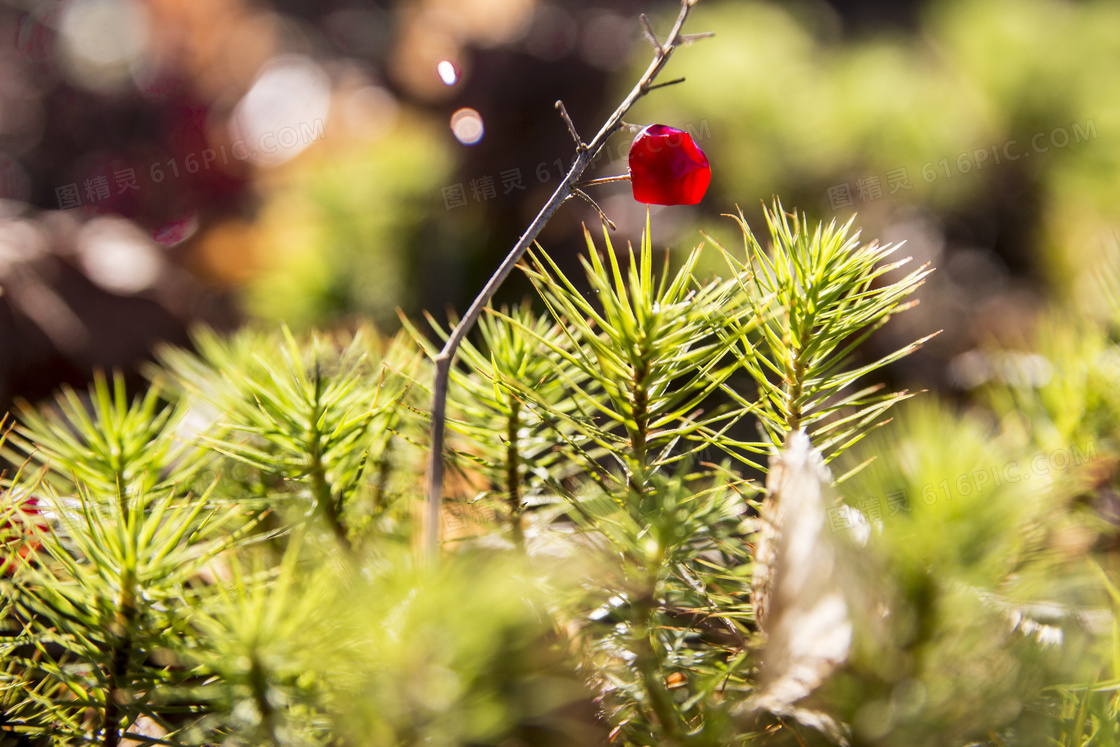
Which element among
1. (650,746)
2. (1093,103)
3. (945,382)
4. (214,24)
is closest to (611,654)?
(650,746)

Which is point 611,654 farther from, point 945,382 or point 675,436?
point 945,382
